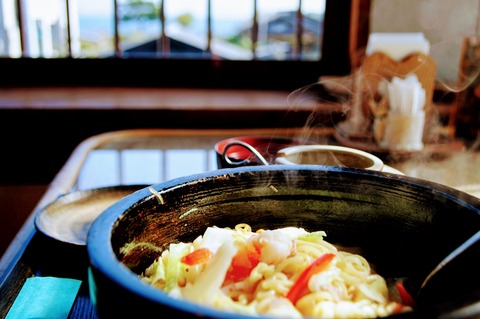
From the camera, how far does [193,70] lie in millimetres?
5875

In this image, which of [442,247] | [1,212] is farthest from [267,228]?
[1,212]

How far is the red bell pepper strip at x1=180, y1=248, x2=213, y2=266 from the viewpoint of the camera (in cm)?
93

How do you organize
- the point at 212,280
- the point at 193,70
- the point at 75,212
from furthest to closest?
the point at 193,70 < the point at 75,212 < the point at 212,280

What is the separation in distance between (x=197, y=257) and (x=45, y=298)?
0.39 metres

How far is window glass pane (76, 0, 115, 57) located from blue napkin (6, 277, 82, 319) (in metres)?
4.82

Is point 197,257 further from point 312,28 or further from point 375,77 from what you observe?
point 312,28

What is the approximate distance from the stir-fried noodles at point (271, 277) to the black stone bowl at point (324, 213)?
0.06 meters

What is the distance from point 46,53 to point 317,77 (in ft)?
10.5

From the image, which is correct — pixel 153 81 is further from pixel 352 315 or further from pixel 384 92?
pixel 352 315

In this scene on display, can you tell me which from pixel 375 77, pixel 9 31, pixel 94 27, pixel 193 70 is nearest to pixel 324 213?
pixel 375 77

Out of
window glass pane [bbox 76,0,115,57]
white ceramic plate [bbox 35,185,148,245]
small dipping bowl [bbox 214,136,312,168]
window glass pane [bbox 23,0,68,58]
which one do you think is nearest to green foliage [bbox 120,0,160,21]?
window glass pane [bbox 76,0,115,57]

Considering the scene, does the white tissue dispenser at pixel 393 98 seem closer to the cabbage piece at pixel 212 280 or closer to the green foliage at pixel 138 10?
the cabbage piece at pixel 212 280

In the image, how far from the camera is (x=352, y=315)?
0.76 meters

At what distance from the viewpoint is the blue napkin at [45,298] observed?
1021 millimetres
